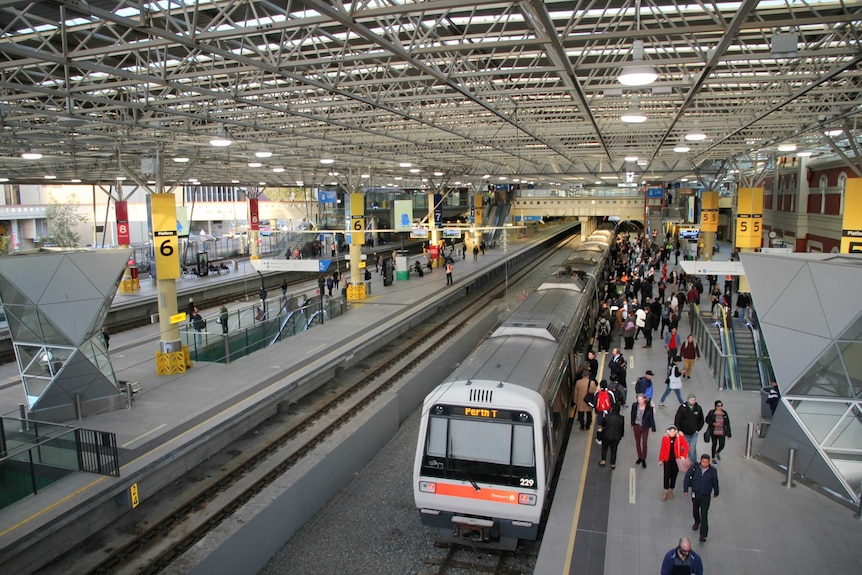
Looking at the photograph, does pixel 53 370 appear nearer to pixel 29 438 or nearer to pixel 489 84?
pixel 29 438

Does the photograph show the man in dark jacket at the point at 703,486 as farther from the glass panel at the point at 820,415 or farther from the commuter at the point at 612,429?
the glass panel at the point at 820,415

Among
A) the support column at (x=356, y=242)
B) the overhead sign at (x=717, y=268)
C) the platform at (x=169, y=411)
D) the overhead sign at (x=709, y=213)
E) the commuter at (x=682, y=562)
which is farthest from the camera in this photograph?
the overhead sign at (x=709, y=213)

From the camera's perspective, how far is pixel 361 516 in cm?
1066

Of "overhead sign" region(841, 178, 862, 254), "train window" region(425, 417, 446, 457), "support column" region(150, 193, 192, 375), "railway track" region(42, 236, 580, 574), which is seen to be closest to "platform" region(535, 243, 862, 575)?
"train window" region(425, 417, 446, 457)

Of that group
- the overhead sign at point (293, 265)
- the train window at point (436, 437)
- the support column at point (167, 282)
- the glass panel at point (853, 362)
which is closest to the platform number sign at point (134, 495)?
the train window at point (436, 437)

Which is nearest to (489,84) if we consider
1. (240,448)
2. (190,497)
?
(240,448)

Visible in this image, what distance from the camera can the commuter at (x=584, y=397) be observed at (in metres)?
12.2

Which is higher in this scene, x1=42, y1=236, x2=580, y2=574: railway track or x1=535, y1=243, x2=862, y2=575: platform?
x1=535, y1=243, x2=862, y2=575: platform

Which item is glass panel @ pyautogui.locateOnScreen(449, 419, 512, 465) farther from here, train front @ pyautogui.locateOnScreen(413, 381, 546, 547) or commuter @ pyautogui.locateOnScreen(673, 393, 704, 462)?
commuter @ pyautogui.locateOnScreen(673, 393, 704, 462)

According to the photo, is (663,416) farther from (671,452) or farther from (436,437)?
(436,437)

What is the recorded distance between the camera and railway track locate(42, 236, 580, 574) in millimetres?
9461

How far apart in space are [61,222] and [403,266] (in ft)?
77.9

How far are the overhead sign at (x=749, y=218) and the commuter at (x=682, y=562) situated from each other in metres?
22.0

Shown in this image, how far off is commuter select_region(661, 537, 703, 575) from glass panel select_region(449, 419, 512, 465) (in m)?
2.50
